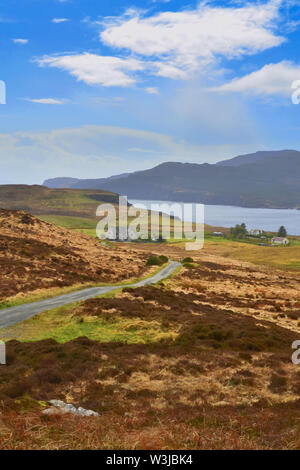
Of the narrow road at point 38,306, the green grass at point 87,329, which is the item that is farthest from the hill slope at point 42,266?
the green grass at point 87,329

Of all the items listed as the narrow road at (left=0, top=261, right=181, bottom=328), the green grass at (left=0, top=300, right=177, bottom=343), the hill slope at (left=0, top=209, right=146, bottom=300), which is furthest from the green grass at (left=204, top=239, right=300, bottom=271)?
the green grass at (left=0, top=300, right=177, bottom=343)

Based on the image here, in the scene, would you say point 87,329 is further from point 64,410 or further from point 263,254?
point 263,254

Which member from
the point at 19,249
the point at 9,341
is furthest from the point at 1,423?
the point at 19,249

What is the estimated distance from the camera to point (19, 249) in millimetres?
59938

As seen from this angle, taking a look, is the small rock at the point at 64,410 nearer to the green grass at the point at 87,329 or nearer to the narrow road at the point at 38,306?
the green grass at the point at 87,329

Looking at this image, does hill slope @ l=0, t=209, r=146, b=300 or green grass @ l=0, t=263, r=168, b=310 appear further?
hill slope @ l=0, t=209, r=146, b=300

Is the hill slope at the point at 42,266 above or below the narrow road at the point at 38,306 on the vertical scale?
above

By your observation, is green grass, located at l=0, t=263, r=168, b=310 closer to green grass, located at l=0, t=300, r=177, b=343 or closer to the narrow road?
the narrow road

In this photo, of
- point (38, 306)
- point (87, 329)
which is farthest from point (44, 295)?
point (87, 329)

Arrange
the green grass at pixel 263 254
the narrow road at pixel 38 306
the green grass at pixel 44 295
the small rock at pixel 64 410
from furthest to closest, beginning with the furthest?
the green grass at pixel 263 254 < the green grass at pixel 44 295 < the narrow road at pixel 38 306 < the small rock at pixel 64 410

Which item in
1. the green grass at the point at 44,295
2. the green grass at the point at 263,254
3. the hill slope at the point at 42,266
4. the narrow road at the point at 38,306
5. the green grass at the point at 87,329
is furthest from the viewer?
the green grass at the point at 263,254

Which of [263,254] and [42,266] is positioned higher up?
[42,266]

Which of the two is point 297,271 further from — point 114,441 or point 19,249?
point 114,441

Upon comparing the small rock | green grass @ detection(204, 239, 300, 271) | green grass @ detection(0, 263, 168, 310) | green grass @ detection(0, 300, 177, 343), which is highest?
the small rock
